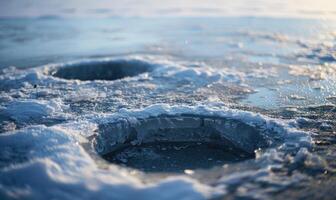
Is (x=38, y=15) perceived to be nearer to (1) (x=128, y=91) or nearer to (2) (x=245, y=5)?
(2) (x=245, y=5)

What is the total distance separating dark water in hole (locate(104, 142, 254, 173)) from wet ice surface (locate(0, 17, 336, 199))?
22mm

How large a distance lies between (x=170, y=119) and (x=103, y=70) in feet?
11.5

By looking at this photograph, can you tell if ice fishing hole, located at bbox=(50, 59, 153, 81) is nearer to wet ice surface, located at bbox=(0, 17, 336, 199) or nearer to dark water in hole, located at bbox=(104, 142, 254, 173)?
wet ice surface, located at bbox=(0, 17, 336, 199)

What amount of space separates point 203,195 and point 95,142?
1.67 metres

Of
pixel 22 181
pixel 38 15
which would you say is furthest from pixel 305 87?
pixel 38 15

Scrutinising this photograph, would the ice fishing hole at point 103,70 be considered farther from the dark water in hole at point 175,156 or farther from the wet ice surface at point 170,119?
the dark water in hole at point 175,156

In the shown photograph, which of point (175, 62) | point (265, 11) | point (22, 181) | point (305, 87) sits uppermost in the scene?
point (265, 11)

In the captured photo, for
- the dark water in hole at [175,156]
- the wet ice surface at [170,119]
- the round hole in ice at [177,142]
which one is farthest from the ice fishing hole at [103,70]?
the dark water in hole at [175,156]

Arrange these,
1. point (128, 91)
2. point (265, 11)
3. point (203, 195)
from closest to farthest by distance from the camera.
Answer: point (203, 195) < point (128, 91) < point (265, 11)

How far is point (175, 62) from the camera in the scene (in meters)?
8.34

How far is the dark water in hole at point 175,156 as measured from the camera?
4.15m

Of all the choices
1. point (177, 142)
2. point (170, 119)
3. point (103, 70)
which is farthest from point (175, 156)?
point (103, 70)

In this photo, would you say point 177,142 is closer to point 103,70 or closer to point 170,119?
point 170,119

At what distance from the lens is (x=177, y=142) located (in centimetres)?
487
